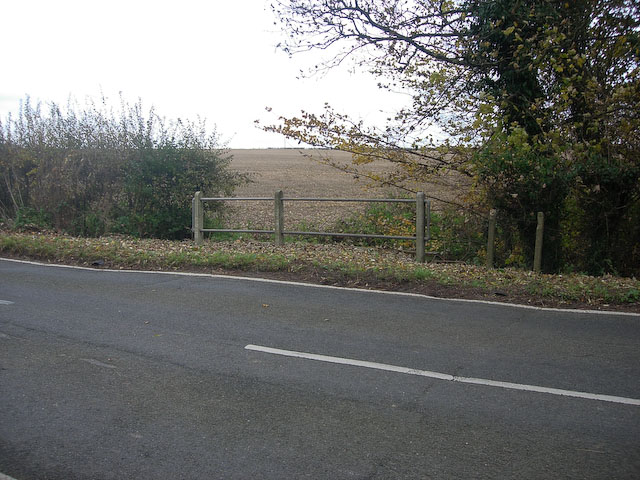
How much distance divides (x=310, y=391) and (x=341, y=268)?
536 centimetres

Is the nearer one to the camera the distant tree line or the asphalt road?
the asphalt road

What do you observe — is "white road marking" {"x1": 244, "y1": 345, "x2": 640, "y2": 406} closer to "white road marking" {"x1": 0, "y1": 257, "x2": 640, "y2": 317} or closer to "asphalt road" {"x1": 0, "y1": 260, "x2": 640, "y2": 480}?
"asphalt road" {"x1": 0, "y1": 260, "x2": 640, "y2": 480}

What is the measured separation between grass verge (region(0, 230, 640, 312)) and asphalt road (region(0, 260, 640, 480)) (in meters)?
0.90

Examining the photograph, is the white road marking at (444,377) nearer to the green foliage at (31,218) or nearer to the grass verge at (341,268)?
the grass verge at (341,268)

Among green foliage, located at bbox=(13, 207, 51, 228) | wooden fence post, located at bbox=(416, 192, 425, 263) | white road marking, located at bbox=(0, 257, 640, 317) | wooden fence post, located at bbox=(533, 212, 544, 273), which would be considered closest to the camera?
white road marking, located at bbox=(0, 257, 640, 317)

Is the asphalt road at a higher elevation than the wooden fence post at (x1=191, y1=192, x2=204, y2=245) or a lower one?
lower

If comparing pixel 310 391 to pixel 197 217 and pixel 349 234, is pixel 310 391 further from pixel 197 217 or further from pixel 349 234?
pixel 197 217

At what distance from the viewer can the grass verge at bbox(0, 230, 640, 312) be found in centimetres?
843

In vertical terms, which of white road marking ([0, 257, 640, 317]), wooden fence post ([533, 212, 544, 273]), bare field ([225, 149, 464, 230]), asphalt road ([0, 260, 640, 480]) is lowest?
asphalt road ([0, 260, 640, 480])

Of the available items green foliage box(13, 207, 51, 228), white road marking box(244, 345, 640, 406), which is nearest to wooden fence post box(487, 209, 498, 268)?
white road marking box(244, 345, 640, 406)

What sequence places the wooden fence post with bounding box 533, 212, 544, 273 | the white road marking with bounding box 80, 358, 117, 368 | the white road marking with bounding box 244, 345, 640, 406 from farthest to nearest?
the wooden fence post with bounding box 533, 212, 544, 273 < the white road marking with bounding box 80, 358, 117, 368 < the white road marking with bounding box 244, 345, 640, 406

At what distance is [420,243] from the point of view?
12094mm

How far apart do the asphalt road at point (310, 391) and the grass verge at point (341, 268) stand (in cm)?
90

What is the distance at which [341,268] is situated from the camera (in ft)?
33.4
